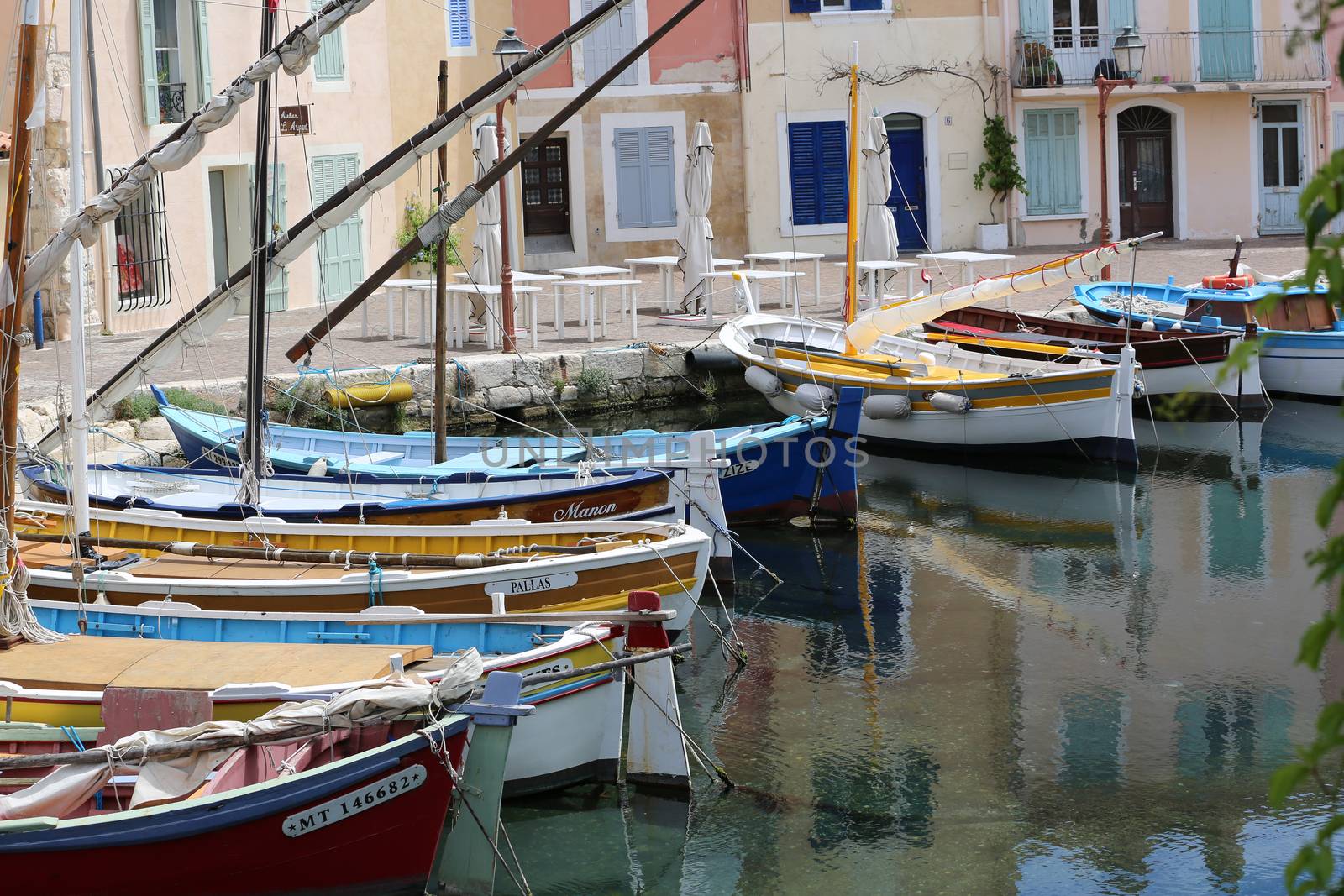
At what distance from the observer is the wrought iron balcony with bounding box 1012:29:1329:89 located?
28078mm

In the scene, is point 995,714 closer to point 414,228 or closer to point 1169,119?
point 414,228

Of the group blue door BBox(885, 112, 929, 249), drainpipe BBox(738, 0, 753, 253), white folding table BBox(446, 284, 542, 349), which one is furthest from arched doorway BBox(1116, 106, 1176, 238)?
white folding table BBox(446, 284, 542, 349)

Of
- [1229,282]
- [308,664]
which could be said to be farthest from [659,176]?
[308,664]

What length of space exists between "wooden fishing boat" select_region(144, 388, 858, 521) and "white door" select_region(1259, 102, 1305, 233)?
59.8 feet

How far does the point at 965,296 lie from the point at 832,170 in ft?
34.1

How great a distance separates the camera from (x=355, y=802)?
669 cm

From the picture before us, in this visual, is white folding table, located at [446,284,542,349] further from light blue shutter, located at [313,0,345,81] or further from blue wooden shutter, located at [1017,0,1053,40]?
blue wooden shutter, located at [1017,0,1053,40]

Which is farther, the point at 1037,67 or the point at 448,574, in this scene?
the point at 1037,67

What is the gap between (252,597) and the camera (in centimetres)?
957

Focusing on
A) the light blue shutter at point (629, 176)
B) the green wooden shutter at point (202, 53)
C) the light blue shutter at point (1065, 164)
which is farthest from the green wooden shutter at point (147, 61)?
the light blue shutter at point (1065, 164)

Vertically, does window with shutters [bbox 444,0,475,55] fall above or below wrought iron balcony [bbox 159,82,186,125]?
above

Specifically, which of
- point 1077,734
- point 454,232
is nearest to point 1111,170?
point 454,232

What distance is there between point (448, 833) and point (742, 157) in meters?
21.7

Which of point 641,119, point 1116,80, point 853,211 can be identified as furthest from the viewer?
point 1116,80
